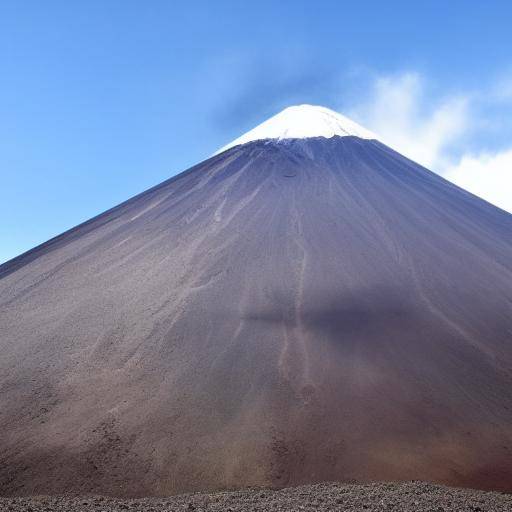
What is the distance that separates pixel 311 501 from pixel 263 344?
5.18 m

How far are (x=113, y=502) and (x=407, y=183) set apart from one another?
62.3 ft

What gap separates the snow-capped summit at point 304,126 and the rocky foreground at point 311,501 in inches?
827

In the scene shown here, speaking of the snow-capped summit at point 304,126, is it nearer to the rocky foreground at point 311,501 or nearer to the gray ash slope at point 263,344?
the gray ash slope at point 263,344

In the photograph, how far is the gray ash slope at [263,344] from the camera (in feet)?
30.5

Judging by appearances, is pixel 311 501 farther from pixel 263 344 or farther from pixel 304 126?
pixel 304 126

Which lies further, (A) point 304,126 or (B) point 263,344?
(A) point 304,126

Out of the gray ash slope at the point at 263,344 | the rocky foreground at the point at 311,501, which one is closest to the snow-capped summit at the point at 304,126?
the gray ash slope at the point at 263,344

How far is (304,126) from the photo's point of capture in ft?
93.1

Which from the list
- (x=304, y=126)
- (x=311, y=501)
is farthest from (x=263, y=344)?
(x=304, y=126)

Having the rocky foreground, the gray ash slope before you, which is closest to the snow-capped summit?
the gray ash slope

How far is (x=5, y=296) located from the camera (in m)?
17.9

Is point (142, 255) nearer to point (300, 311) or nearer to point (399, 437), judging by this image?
point (300, 311)

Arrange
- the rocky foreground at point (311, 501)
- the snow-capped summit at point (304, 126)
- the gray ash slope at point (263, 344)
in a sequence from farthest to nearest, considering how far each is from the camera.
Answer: the snow-capped summit at point (304, 126), the gray ash slope at point (263, 344), the rocky foreground at point (311, 501)

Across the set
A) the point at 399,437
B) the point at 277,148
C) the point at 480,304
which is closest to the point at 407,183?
the point at 277,148
